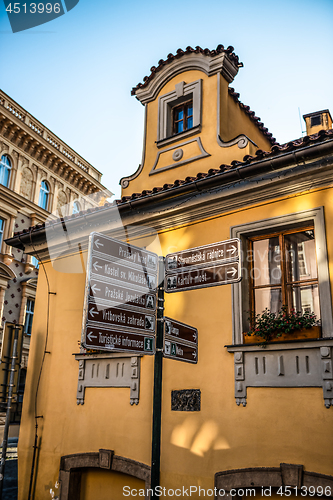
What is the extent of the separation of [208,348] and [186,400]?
2.94 ft

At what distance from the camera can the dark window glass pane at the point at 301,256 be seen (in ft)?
21.3

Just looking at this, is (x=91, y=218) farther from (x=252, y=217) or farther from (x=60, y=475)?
(x=60, y=475)

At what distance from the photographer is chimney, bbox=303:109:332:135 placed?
10.6 metres

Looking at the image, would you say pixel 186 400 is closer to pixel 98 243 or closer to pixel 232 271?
pixel 232 271

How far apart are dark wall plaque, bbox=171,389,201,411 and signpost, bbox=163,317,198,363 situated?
7.13 ft

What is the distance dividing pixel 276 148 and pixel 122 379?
4.76 metres

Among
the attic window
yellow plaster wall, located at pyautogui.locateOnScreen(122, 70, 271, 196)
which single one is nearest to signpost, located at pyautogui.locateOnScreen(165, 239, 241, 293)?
yellow plaster wall, located at pyautogui.locateOnScreen(122, 70, 271, 196)

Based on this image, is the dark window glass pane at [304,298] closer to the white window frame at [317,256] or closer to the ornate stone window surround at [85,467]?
the white window frame at [317,256]

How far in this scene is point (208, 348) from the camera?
6.76 m

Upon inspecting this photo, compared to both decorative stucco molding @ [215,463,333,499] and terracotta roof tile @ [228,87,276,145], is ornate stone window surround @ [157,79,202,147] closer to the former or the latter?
terracotta roof tile @ [228,87,276,145]

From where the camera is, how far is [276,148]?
21.4 ft

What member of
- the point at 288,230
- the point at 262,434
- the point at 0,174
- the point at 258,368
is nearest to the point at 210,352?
the point at 258,368

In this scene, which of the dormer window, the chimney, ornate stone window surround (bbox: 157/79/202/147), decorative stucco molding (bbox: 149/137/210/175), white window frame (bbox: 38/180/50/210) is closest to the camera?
decorative stucco molding (bbox: 149/137/210/175)

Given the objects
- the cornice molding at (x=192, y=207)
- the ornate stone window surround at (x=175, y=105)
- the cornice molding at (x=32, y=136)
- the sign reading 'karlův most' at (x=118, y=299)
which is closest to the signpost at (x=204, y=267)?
the sign reading 'karlův most' at (x=118, y=299)
